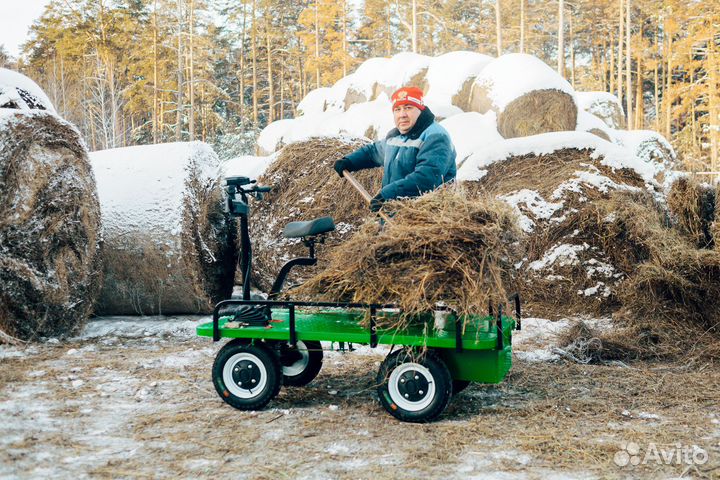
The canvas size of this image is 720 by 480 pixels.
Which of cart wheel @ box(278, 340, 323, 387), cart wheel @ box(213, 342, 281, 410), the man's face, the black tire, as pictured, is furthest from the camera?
the man's face

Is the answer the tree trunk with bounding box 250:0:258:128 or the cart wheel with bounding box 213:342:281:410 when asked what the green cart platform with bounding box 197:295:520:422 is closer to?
the cart wheel with bounding box 213:342:281:410

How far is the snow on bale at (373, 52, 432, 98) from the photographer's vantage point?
22.2 m

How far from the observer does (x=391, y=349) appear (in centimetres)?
434

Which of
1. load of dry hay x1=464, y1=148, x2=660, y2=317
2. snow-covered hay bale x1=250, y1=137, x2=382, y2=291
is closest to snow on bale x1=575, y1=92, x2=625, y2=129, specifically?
load of dry hay x1=464, y1=148, x2=660, y2=317

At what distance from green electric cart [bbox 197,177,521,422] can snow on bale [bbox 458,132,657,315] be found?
99.2 inches

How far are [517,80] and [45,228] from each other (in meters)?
12.7

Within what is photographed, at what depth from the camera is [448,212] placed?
411 centimetres

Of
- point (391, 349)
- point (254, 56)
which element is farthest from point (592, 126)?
point (254, 56)

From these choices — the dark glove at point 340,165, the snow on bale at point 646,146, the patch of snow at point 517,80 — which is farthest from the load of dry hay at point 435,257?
the snow on bale at point 646,146

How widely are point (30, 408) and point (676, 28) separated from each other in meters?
32.8

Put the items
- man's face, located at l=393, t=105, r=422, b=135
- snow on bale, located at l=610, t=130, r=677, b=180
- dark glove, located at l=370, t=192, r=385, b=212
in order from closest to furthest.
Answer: dark glove, located at l=370, t=192, r=385, b=212
man's face, located at l=393, t=105, r=422, b=135
snow on bale, located at l=610, t=130, r=677, b=180

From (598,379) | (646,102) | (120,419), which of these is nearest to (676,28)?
(646,102)

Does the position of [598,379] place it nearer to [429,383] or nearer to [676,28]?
[429,383]

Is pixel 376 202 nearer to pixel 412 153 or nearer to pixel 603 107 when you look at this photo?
pixel 412 153
